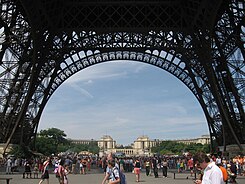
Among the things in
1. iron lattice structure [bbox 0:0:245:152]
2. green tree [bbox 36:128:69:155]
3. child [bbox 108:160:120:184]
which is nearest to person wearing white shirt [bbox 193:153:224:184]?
child [bbox 108:160:120:184]

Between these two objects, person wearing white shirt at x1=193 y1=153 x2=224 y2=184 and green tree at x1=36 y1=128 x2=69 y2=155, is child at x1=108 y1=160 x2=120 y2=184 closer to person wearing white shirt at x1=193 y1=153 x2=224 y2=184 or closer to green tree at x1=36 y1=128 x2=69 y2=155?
person wearing white shirt at x1=193 y1=153 x2=224 y2=184

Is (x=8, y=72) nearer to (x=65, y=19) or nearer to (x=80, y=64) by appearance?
(x=65, y=19)

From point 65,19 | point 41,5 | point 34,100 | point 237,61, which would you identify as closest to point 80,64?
point 34,100

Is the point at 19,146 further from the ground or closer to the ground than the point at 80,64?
closer to the ground

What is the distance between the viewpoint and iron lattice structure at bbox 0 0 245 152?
30.5 metres

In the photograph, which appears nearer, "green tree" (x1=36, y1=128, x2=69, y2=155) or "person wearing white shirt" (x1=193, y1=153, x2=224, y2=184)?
"person wearing white shirt" (x1=193, y1=153, x2=224, y2=184)

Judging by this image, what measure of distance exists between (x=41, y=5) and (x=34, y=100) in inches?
638

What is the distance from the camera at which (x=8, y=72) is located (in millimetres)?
32250

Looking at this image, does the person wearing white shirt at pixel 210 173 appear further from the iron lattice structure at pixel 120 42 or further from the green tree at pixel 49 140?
the green tree at pixel 49 140

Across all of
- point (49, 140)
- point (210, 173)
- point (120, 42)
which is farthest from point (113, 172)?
point (49, 140)

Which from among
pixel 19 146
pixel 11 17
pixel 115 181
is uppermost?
pixel 11 17

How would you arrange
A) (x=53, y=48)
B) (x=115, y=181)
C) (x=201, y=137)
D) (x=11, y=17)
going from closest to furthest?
(x=115, y=181)
(x=11, y=17)
(x=53, y=48)
(x=201, y=137)

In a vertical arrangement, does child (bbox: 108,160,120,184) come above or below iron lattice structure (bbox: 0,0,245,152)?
below

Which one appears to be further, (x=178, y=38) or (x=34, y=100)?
(x=34, y=100)
